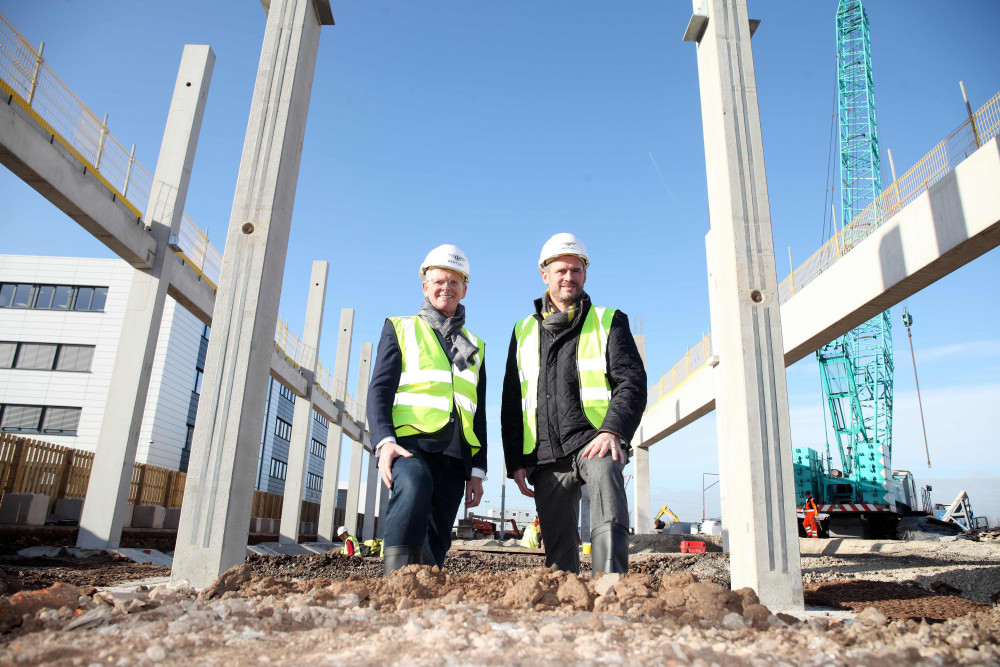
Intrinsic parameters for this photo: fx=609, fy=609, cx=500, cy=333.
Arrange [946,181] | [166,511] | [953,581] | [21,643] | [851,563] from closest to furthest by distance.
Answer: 1. [21,643]
2. [953,581]
3. [946,181]
4. [851,563]
5. [166,511]

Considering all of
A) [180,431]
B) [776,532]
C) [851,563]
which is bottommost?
[851,563]

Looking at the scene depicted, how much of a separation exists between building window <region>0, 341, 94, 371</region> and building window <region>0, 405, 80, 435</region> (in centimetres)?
166

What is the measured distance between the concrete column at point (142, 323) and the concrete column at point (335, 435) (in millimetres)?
10523

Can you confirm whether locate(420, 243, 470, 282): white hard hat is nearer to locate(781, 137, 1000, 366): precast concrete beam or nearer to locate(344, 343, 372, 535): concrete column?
locate(781, 137, 1000, 366): precast concrete beam

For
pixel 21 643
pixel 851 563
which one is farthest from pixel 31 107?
pixel 851 563

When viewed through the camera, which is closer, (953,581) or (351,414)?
(953,581)

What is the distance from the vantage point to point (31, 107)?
7.09m

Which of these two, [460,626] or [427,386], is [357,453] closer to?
[427,386]

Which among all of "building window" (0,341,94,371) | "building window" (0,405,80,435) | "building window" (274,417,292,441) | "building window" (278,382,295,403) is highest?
"building window" (278,382,295,403)

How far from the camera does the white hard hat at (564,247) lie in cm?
345

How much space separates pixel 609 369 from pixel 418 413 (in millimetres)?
1035

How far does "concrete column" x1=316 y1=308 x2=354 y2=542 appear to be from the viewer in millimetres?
19922

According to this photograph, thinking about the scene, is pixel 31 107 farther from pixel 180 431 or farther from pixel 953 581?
pixel 180 431

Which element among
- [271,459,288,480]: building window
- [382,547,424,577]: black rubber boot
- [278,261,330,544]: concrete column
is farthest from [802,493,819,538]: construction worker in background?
[271,459,288,480]: building window
